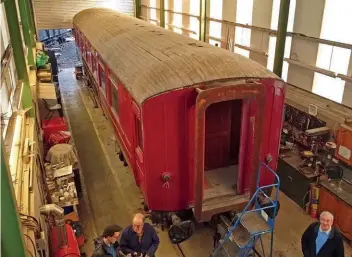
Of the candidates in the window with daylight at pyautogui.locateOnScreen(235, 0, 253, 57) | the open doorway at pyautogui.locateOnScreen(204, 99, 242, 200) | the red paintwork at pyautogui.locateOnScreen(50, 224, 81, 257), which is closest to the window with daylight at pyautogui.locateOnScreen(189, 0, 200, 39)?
the window with daylight at pyautogui.locateOnScreen(235, 0, 253, 57)

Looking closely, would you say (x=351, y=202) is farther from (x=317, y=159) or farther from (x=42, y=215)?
(x=42, y=215)

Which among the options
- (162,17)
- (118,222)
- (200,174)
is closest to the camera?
(200,174)

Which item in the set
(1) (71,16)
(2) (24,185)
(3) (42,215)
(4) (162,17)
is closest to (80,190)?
(3) (42,215)

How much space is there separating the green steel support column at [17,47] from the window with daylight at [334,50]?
652 centimetres

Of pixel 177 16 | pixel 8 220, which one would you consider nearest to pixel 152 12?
pixel 177 16

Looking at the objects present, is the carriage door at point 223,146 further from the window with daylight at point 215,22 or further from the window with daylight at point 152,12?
the window with daylight at point 152,12

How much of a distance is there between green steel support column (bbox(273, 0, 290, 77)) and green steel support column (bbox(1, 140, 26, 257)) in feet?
23.0

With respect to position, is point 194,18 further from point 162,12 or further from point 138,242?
point 138,242

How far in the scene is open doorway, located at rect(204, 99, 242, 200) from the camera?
6.20 m

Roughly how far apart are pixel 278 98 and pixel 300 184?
2.47 meters

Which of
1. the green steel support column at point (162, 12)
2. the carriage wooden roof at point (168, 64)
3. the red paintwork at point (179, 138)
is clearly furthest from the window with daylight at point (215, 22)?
the red paintwork at point (179, 138)

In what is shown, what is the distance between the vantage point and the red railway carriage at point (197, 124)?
17.0 feet

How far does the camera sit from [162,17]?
16484 millimetres

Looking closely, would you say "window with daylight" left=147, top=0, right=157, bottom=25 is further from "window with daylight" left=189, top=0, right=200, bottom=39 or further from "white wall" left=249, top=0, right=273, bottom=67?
"white wall" left=249, top=0, right=273, bottom=67
